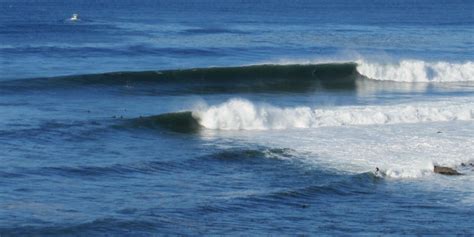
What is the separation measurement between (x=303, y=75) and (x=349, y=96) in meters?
5.41

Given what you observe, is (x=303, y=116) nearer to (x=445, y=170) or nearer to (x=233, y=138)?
(x=233, y=138)

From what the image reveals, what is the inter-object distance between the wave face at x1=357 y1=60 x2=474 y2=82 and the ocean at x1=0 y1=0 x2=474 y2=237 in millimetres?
79

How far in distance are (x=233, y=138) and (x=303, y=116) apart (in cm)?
318

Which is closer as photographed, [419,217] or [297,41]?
[419,217]

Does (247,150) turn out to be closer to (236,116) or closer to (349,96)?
(236,116)

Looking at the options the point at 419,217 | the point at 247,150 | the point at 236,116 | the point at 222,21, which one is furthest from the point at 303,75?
the point at 222,21

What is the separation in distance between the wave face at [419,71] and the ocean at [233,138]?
0.26 feet

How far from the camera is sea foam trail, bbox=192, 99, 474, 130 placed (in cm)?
2781

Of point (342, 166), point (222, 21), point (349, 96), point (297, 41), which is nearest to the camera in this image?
point (342, 166)

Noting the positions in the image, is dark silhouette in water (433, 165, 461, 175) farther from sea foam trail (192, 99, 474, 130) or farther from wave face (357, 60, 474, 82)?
wave face (357, 60, 474, 82)

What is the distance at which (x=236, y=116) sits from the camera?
92.1 ft

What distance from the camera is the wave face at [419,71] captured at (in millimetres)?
40625

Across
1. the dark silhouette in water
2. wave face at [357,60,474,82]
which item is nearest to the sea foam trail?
the dark silhouette in water

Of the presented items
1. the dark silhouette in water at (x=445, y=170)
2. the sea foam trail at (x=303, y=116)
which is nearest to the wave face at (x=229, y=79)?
the sea foam trail at (x=303, y=116)
